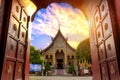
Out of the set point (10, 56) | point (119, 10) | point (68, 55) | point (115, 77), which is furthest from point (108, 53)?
point (68, 55)

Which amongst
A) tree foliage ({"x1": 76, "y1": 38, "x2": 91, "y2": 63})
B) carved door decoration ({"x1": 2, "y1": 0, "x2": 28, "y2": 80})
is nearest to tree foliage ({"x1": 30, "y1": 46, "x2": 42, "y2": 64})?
tree foliage ({"x1": 76, "y1": 38, "x2": 91, "y2": 63})

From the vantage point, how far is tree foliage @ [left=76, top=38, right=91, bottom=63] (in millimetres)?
22391

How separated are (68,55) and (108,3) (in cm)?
2346

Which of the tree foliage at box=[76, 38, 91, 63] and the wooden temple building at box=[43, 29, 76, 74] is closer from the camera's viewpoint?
the tree foliage at box=[76, 38, 91, 63]

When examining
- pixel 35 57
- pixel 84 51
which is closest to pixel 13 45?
pixel 84 51

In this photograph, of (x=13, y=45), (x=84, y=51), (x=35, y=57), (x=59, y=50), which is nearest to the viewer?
(x=13, y=45)

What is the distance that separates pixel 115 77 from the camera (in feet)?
8.13

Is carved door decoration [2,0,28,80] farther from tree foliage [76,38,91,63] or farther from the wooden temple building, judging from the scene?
the wooden temple building

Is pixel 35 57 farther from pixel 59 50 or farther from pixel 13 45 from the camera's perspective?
pixel 13 45

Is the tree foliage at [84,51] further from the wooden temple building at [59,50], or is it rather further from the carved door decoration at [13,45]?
the carved door decoration at [13,45]

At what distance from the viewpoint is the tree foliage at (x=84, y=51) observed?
2239cm

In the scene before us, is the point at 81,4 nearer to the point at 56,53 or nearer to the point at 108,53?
the point at 108,53

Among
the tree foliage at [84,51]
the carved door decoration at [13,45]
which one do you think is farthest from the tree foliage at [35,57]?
the carved door decoration at [13,45]

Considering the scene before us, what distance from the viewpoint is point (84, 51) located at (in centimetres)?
2259
